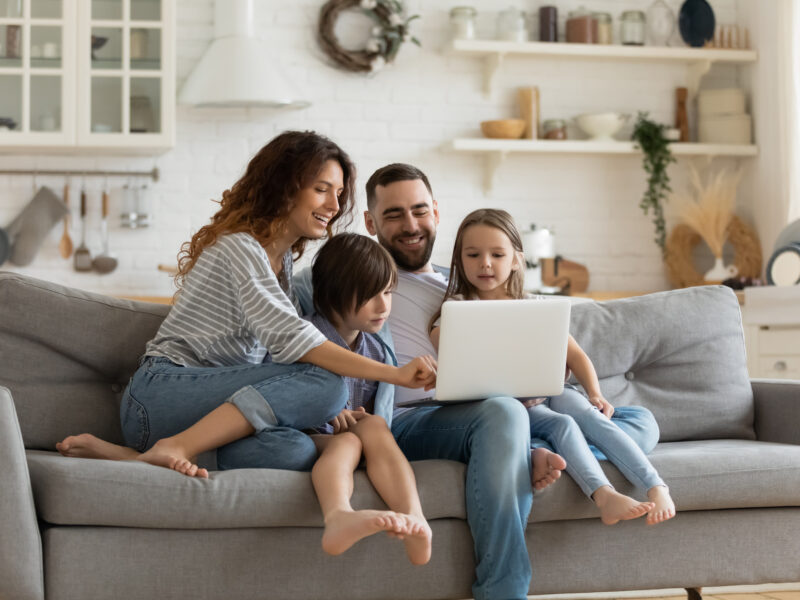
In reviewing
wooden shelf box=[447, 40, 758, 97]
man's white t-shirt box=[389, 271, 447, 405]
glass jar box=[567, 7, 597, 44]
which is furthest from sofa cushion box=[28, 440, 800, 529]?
glass jar box=[567, 7, 597, 44]

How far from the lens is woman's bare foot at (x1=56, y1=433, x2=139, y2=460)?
195cm

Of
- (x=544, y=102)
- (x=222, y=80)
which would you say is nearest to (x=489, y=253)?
(x=222, y=80)

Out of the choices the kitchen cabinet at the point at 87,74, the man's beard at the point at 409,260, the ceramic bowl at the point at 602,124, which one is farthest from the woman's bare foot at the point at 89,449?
the ceramic bowl at the point at 602,124

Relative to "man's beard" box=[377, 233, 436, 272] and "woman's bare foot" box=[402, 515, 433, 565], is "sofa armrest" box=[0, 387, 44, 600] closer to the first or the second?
"woman's bare foot" box=[402, 515, 433, 565]

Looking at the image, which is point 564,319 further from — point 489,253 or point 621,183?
point 621,183

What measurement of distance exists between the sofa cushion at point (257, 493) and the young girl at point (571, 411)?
0.15 ft

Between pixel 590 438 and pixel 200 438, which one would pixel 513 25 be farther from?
pixel 200 438

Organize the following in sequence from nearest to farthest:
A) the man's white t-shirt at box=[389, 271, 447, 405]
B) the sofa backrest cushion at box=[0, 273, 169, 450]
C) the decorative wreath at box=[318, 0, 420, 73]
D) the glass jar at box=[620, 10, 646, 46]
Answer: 1. the sofa backrest cushion at box=[0, 273, 169, 450]
2. the man's white t-shirt at box=[389, 271, 447, 405]
3. the decorative wreath at box=[318, 0, 420, 73]
4. the glass jar at box=[620, 10, 646, 46]

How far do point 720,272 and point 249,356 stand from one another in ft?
9.88

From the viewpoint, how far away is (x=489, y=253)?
2.34m

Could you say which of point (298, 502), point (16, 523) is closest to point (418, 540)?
point (298, 502)

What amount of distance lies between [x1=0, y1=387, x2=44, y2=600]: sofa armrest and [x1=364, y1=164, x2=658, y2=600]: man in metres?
0.79

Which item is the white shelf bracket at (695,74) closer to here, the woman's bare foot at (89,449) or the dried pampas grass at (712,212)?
the dried pampas grass at (712,212)

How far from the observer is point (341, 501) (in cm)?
179
